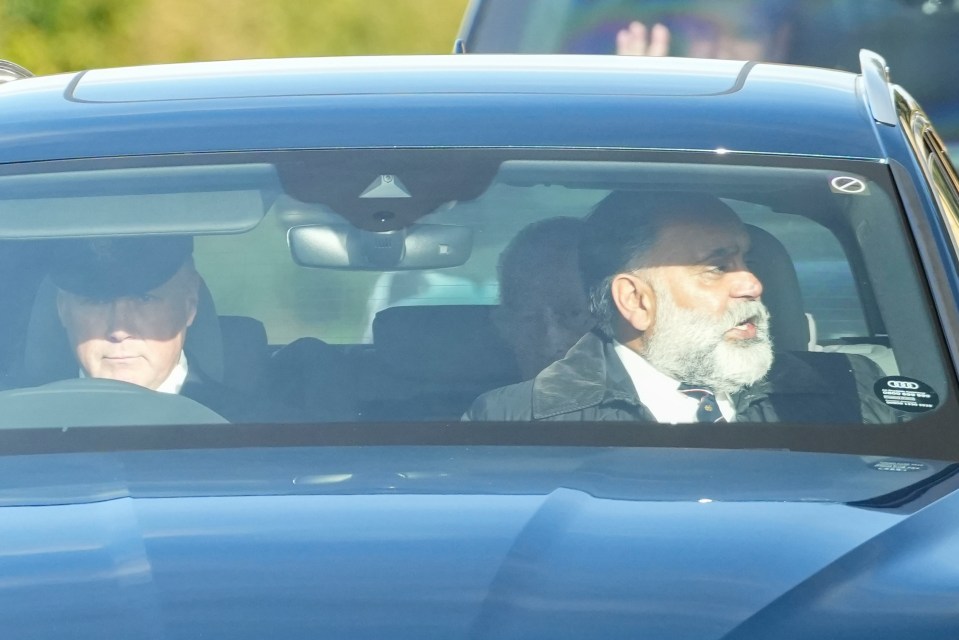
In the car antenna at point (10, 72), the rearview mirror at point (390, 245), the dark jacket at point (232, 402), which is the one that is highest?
the car antenna at point (10, 72)

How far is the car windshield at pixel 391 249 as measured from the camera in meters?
3.13

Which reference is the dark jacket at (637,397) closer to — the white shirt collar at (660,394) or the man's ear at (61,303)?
the white shirt collar at (660,394)

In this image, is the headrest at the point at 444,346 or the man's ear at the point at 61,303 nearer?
the headrest at the point at 444,346

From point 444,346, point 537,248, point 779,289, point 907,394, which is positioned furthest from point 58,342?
point 907,394

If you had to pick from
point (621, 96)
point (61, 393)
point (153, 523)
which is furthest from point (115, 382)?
point (621, 96)

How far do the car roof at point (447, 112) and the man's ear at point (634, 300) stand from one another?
0.24 metres

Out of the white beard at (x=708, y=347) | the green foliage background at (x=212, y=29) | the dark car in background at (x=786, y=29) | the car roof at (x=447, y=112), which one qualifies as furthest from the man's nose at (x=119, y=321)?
the green foliage background at (x=212, y=29)

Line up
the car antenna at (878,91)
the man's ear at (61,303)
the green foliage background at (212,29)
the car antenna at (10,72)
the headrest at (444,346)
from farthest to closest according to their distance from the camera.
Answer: the green foliage background at (212,29) → the car antenna at (10,72) → the car antenna at (878,91) → the man's ear at (61,303) → the headrest at (444,346)

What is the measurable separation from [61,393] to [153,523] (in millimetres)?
748

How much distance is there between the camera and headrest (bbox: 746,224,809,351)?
10.7 feet

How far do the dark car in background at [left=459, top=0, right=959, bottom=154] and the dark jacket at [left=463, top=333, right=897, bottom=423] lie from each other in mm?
4801

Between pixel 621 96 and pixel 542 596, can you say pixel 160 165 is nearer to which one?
pixel 621 96

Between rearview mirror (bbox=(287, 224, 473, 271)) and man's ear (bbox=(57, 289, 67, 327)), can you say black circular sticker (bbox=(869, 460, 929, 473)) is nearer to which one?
rearview mirror (bbox=(287, 224, 473, 271))

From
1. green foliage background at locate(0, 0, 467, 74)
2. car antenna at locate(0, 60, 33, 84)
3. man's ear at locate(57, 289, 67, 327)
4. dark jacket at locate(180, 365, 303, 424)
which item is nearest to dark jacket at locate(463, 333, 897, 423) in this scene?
dark jacket at locate(180, 365, 303, 424)
